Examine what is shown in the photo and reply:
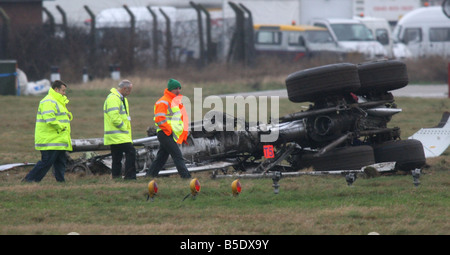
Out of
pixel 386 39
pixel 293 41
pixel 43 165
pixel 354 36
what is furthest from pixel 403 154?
pixel 386 39

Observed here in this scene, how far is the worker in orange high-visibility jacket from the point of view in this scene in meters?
11.6

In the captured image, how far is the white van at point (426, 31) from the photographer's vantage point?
3584cm

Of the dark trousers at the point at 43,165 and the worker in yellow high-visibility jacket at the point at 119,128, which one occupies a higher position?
the worker in yellow high-visibility jacket at the point at 119,128

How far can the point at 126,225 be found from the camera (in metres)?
Answer: 8.30

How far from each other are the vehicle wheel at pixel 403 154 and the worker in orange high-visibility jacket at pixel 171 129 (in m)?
2.81

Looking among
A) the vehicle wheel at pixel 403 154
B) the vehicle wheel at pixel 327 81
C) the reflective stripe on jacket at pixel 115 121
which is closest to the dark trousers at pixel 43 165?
the reflective stripe on jacket at pixel 115 121

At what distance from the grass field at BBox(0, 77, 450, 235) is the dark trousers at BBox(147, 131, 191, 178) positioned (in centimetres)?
24

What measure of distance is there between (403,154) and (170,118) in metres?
3.37

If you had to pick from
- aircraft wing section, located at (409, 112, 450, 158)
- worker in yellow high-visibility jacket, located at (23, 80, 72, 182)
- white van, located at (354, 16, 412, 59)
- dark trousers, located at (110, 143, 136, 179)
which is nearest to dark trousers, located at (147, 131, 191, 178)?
dark trousers, located at (110, 143, 136, 179)

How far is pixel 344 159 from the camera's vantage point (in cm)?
A: 1129

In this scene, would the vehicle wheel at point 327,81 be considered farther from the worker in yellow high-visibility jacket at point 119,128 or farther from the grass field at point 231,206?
the worker in yellow high-visibility jacket at point 119,128
